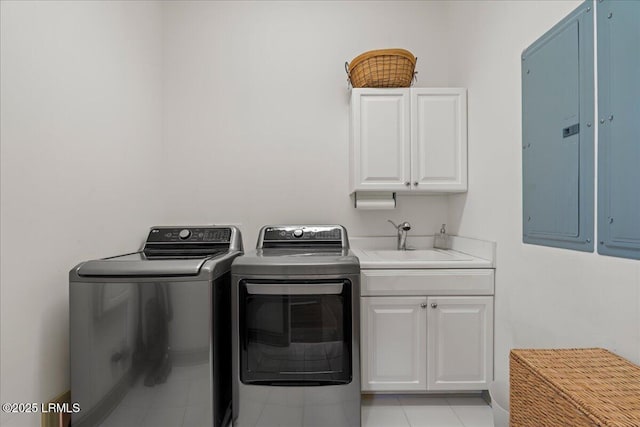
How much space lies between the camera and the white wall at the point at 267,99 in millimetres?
2672

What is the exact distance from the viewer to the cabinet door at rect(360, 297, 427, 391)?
2.01 metres

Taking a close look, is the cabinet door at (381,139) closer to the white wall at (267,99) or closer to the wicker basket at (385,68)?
the wicker basket at (385,68)

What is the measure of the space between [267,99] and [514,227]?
1881 mm

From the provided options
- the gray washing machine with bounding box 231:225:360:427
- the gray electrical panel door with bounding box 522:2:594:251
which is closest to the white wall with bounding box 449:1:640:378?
the gray electrical panel door with bounding box 522:2:594:251

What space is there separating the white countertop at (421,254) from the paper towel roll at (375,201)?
293 millimetres

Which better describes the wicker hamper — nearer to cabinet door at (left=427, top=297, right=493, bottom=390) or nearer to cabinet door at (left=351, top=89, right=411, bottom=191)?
cabinet door at (left=427, top=297, right=493, bottom=390)

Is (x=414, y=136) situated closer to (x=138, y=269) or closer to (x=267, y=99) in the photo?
(x=267, y=99)

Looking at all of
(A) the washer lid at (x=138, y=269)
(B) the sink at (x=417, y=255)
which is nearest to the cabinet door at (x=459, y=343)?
(B) the sink at (x=417, y=255)

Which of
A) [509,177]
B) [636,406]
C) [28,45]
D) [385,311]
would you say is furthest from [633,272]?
[28,45]

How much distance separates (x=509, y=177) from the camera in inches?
71.9

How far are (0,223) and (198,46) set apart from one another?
6.14 ft

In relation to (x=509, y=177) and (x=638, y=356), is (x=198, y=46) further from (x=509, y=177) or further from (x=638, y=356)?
(x=638, y=356)

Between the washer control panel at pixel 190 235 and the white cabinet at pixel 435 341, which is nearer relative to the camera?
the white cabinet at pixel 435 341

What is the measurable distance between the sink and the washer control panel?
3.19 ft
